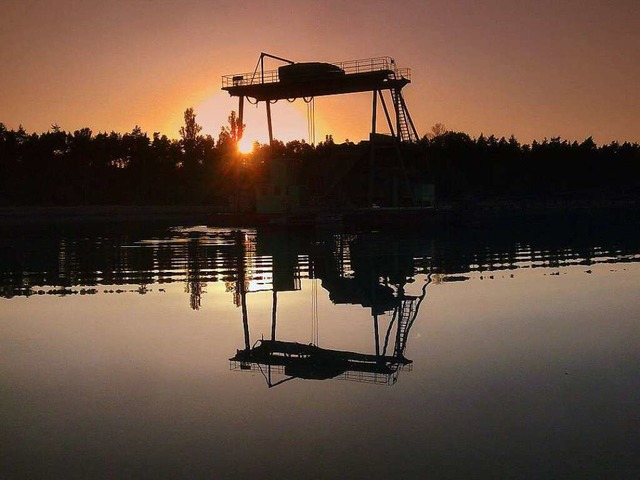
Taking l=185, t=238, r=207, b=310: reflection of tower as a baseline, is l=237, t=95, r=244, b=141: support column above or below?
above

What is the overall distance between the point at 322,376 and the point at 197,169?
98.6m

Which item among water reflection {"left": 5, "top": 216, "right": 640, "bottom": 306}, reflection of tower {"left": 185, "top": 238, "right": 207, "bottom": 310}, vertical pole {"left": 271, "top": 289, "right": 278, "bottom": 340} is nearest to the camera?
vertical pole {"left": 271, "top": 289, "right": 278, "bottom": 340}

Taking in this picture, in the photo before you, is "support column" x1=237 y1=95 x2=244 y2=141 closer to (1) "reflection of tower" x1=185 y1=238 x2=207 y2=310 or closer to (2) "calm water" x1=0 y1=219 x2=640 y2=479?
(1) "reflection of tower" x1=185 y1=238 x2=207 y2=310

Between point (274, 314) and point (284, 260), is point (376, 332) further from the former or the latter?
point (284, 260)

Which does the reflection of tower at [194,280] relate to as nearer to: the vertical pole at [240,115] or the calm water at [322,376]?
the calm water at [322,376]

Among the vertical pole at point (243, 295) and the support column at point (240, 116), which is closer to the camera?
the vertical pole at point (243, 295)

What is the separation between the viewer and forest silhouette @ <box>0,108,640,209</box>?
9400 centimetres

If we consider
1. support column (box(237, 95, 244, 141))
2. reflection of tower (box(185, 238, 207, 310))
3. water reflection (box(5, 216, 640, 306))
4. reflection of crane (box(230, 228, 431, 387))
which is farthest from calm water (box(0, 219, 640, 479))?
support column (box(237, 95, 244, 141))

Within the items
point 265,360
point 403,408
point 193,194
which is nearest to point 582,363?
point 403,408

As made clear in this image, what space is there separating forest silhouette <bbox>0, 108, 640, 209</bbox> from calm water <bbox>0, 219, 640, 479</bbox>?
223ft

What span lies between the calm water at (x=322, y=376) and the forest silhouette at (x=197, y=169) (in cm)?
6785

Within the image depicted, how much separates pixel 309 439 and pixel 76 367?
5.05 m

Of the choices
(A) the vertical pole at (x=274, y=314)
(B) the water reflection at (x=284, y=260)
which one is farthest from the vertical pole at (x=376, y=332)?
(A) the vertical pole at (x=274, y=314)

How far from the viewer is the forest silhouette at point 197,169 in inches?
3701
